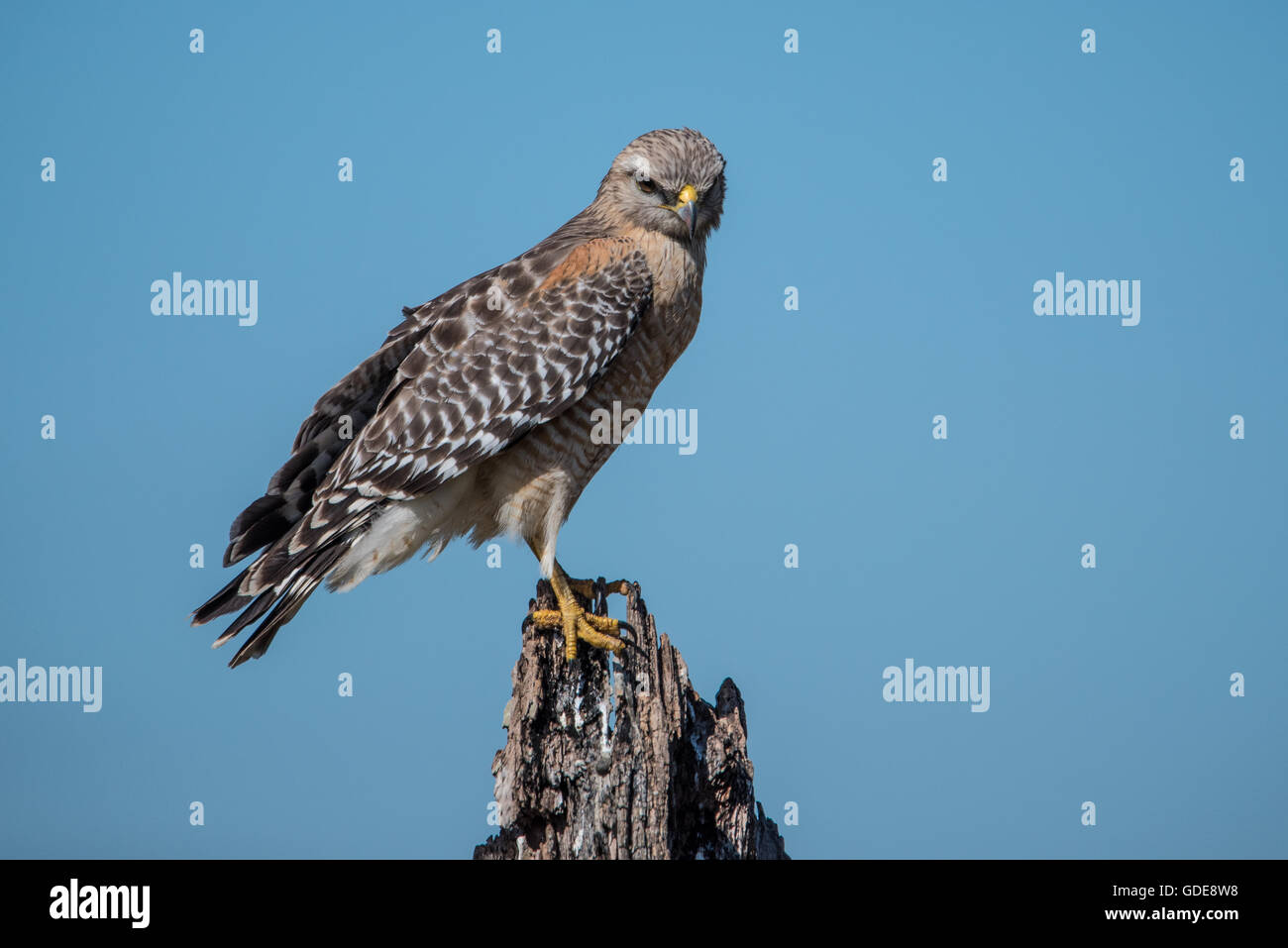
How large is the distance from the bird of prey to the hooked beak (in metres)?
0.01

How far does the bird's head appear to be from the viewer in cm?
810

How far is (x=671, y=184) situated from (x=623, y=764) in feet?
A: 12.7

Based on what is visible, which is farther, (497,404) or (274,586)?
(497,404)

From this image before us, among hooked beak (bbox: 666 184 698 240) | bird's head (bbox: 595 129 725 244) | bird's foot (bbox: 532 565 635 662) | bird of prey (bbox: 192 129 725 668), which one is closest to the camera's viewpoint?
bird's foot (bbox: 532 565 635 662)

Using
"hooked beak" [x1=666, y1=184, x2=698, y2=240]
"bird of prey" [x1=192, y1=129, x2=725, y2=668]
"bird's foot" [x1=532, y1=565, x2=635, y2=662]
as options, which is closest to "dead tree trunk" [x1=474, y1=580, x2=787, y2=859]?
"bird's foot" [x1=532, y1=565, x2=635, y2=662]

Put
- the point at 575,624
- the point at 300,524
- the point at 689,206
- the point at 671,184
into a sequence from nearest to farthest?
1. the point at 575,624
2. the point at 300,524
3. the point at 689,206
4. the point at 671,184

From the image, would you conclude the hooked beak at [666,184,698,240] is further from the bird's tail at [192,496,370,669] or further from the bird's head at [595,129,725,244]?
the bird's tail at [192,496,370,669]

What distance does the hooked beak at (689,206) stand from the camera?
26.2ft

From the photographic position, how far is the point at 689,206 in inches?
315

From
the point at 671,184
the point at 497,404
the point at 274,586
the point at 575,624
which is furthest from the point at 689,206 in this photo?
the point at 274,586

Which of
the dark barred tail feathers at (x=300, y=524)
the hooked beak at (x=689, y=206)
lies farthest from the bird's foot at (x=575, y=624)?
the hooked beak at (x=689, y=206)

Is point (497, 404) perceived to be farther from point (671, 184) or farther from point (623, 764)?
point (623, 764)

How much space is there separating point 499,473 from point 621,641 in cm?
163
